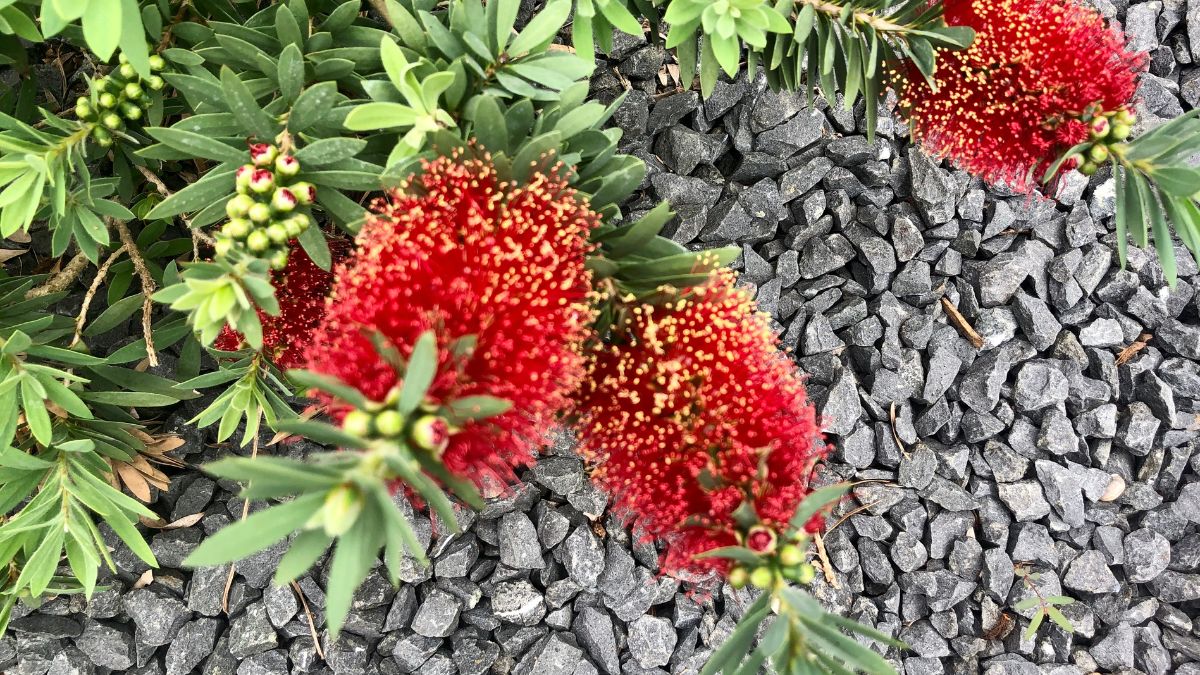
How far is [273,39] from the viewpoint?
1.12 m

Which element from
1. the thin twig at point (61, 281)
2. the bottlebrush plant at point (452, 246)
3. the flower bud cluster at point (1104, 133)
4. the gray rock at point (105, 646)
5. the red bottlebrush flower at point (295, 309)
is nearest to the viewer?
the bottlebrush plant at point (452, 246)

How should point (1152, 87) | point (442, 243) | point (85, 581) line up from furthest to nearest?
point (1152, 87) < point (85, 581) < point (442, 243)

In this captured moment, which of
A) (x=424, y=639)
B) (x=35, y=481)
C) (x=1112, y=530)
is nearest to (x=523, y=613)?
(x=424, y=639)

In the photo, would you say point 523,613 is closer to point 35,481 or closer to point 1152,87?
point 35,481

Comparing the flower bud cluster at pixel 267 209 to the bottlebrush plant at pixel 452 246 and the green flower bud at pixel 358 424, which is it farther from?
the green flower bud at pixel 358 424

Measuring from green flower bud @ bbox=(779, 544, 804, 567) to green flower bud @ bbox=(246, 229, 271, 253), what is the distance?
2.13 ft

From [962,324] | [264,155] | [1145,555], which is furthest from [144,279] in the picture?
[1145,555]

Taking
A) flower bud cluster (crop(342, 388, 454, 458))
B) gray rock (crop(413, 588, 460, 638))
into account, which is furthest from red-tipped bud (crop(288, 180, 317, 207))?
gray rock (crop(413, 588, 460, 638))

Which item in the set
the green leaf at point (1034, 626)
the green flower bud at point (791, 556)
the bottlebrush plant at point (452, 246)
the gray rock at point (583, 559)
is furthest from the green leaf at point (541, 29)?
the green leaf at point (1034, 626)

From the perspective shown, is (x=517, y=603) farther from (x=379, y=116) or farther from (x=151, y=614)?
(x=379, y=116)

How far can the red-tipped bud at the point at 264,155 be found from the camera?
2.99 ft

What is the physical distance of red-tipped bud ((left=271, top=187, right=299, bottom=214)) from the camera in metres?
0.88

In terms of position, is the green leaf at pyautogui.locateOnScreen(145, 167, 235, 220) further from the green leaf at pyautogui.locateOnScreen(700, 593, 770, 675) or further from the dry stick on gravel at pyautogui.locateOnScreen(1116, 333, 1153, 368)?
the dry stick on gravel at pyautogui.locateOnScreen(1116, 333, 1153, 368)

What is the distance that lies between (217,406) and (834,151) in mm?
1315
